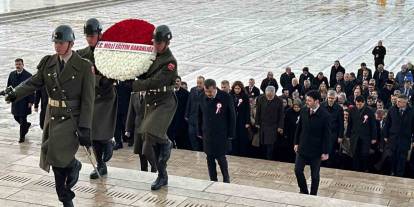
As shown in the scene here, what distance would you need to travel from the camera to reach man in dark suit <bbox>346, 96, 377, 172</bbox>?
425 inches

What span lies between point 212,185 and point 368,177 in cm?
374

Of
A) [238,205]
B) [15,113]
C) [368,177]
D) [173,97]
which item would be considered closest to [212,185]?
[238,205]

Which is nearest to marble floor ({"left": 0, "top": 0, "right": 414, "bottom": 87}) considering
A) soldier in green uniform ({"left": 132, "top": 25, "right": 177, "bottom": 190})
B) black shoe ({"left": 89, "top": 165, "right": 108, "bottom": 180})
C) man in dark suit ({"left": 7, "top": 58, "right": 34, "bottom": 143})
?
man in dark suit ({"left": 7, "top": 58, "right": 34, "bottom": 143})

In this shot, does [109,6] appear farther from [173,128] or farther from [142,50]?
[142,50]

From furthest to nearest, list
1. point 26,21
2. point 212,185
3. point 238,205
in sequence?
point 26,21 < point 212,185 < point 238,205

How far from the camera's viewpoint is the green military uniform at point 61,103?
635 cm

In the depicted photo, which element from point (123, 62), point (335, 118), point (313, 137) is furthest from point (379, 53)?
point (123, 62)

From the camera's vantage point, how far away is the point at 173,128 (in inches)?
476

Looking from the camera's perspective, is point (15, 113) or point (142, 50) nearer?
point (142, 50)

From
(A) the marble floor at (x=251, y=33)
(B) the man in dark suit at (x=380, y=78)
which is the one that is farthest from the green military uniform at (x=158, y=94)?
(A) the marble floor at (x=251, y=33)

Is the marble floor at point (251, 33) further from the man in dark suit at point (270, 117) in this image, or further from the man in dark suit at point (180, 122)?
the man in dark suit at point (270, 117)

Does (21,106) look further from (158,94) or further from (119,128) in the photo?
(158,94)

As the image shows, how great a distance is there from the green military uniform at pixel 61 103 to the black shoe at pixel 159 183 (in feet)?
4.50

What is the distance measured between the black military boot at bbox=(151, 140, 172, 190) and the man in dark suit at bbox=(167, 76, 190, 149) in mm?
4428
